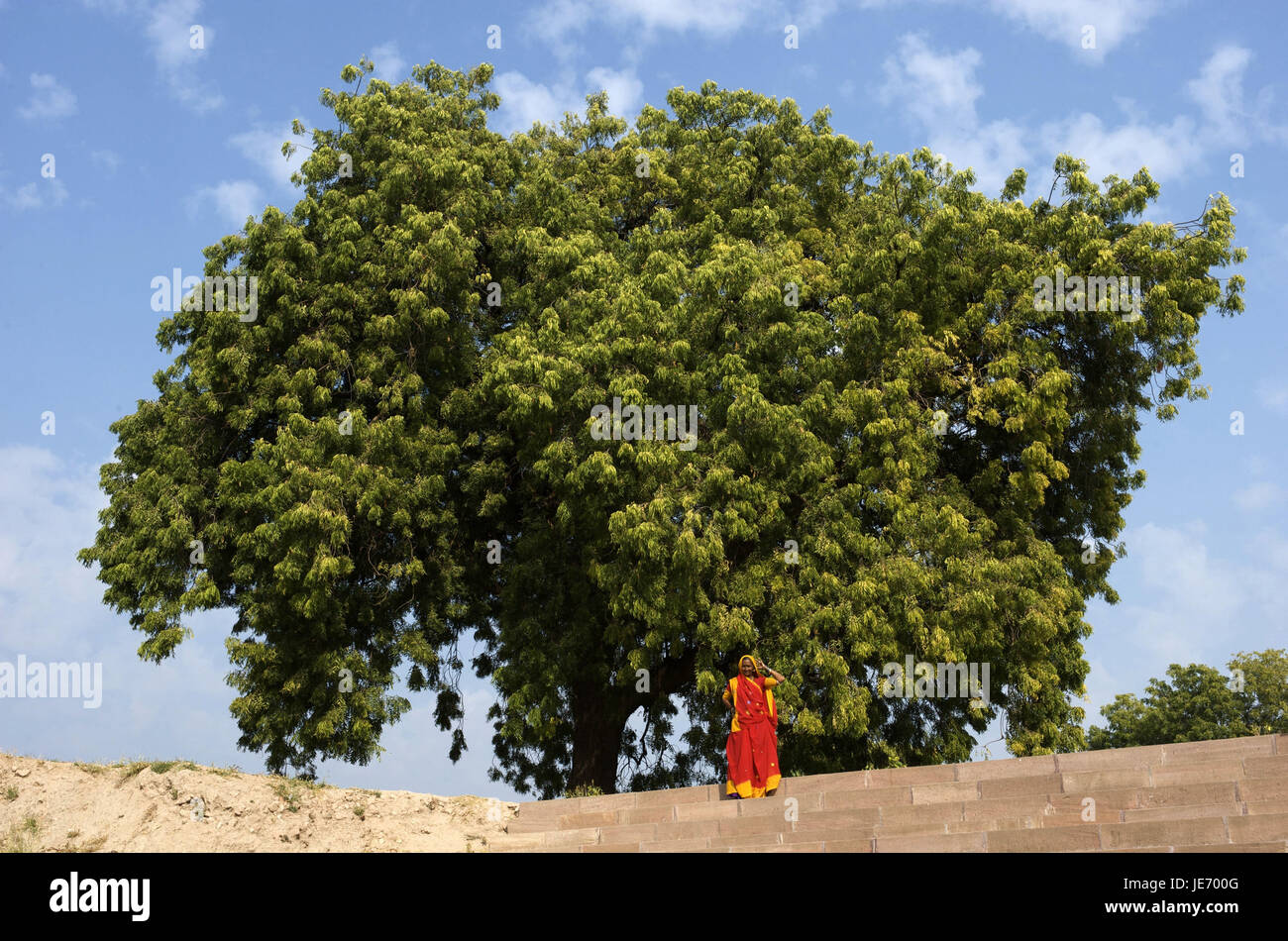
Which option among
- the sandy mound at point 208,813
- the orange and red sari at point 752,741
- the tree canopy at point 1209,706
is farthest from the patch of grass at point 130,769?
the tree canopy at point 1209,706

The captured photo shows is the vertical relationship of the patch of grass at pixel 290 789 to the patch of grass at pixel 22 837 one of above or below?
above

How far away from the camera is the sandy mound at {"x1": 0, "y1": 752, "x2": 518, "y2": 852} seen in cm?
1155

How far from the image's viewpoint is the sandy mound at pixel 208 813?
37.9 feet

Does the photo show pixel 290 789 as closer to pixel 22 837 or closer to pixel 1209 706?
pixel 22 837

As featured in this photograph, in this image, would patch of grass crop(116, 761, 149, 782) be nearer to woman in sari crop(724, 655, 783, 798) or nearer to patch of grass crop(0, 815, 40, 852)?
patch of grass crop(0, 815, 40, 852)

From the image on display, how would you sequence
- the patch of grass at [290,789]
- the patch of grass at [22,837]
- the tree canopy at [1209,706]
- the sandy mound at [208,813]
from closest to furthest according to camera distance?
the patch of grass at [22,837] < the sandy mound at [208,813] < the patch of grass at [290,789] < the tree canopy at [1209,706]

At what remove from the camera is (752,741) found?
41.5 ft

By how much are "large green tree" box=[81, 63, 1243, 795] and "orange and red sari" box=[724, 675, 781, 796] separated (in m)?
1.97

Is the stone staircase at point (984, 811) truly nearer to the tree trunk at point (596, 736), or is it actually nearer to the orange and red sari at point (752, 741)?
the orange and red sari at point (752, 741)

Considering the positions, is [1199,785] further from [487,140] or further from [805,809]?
[487,140]

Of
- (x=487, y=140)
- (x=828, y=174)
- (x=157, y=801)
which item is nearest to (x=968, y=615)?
(x=828, y=174)

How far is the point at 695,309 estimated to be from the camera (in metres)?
16.4

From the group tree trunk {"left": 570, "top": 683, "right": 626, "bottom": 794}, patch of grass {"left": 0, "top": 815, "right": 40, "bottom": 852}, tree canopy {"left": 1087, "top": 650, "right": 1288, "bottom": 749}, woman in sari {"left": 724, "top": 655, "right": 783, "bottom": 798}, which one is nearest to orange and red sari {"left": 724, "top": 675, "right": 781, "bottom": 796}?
A: woman in sari {"left": 724, "top": 655, "right": 783, "bottom": 798}
